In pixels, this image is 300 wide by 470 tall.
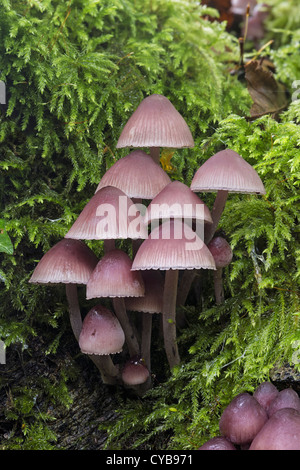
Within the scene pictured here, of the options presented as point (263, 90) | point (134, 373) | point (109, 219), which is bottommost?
point (134, 373)

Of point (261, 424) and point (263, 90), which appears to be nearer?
point (261, 424)

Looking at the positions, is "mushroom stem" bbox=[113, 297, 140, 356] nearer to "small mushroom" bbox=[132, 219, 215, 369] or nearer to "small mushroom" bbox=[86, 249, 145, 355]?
"small mushroom" bbox=[86, 249, 145, 355]

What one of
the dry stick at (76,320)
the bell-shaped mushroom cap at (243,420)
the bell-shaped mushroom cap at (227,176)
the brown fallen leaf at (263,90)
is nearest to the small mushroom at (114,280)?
the dry stick at (76,320)

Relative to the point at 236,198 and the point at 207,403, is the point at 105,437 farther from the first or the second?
the point at 236,198

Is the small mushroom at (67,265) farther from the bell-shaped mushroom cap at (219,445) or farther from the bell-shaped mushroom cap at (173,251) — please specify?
the bell-shaped mushroom cap at (219,445)

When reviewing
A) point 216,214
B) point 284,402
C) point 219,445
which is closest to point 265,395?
point 284,402

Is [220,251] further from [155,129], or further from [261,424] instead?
[261,424]
